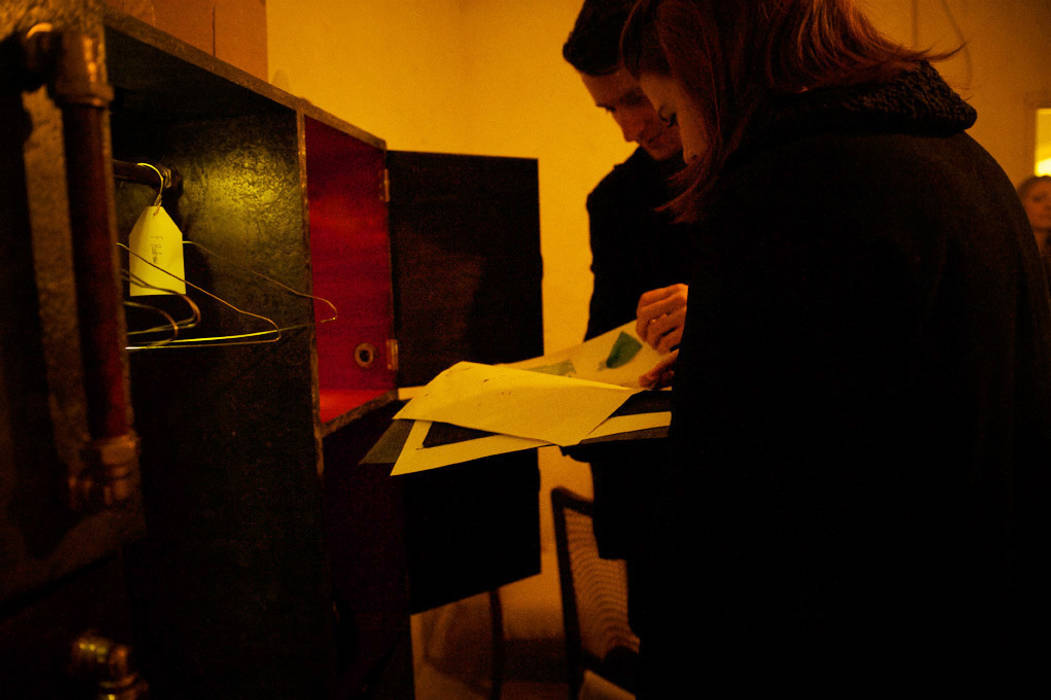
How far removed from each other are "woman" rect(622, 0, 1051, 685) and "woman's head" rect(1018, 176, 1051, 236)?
2.72 meters

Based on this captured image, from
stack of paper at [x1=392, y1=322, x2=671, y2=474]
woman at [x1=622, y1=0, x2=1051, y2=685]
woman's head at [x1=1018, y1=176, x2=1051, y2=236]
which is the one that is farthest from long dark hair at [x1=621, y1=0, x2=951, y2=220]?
woman's head at [x1=1018, y1=176, x2=1051, y2=236]

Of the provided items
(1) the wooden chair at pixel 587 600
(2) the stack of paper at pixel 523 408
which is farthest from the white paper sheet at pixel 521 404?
(1) the wooden chair at pixel 587 600

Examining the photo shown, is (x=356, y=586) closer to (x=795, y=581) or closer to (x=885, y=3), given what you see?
(x=795, y=581)

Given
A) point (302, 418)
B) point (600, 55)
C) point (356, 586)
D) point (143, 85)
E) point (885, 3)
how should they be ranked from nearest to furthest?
point (143, 85)
point (302, 418)
point (600, 55)
point (356, 586)
point (885, 3)

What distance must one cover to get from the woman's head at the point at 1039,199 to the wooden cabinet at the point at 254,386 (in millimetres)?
2496

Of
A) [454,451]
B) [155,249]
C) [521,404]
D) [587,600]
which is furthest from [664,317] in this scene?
[587,600]

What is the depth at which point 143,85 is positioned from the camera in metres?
0.75

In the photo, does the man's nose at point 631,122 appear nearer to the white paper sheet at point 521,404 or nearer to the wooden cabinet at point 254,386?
the wooden cabinet at point 254,386

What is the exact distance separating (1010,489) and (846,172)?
11.9 inches

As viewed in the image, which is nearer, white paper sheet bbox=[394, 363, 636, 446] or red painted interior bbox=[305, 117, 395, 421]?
white paper sheet bbox=[394, 363, 636, 446]

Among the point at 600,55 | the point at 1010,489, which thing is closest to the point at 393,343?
the point at 600,55

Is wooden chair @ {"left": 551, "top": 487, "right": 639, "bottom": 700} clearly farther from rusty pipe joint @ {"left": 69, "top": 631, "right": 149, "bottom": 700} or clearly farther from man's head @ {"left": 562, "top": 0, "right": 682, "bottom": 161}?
rusty pipe joint @ {"left": 69, "top": 631, "right": 149, "bottom": 700}

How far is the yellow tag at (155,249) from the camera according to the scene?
84cm

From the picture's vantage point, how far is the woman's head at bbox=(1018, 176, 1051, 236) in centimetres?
264
